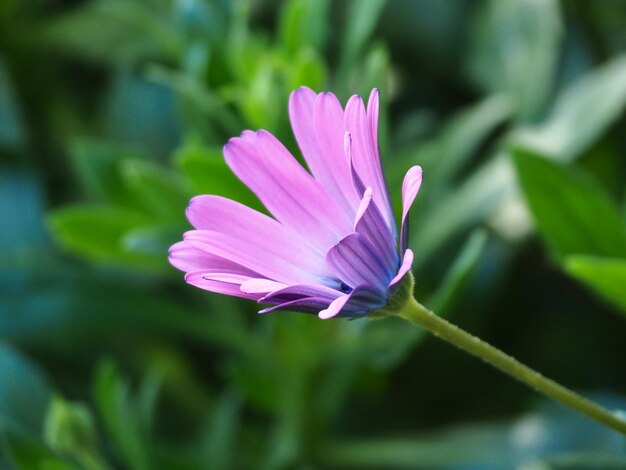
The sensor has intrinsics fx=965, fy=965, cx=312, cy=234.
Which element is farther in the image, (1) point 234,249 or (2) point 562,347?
(2) point 562,347

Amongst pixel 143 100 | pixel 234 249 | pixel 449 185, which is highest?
pixel 143 100

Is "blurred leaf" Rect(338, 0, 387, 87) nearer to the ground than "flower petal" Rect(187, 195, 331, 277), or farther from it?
farther from it

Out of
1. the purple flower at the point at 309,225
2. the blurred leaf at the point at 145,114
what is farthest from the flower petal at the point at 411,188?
the blurred leaf at the point at 145,114

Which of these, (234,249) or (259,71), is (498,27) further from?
(234,249)

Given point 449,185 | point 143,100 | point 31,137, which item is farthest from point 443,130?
point 31,137

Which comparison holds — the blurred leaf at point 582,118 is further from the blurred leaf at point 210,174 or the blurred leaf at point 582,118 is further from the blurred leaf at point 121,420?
the blurred leaf at point 121,420

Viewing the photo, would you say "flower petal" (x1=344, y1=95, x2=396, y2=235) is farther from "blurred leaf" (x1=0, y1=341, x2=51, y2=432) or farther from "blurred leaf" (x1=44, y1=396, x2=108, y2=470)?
"blurred leaf" (x1=0, y1=341, x2=51, y2=432)

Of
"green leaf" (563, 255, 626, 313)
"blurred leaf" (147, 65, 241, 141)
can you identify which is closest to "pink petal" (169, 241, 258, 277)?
"green leaf" (563, 255, 626, 313)
